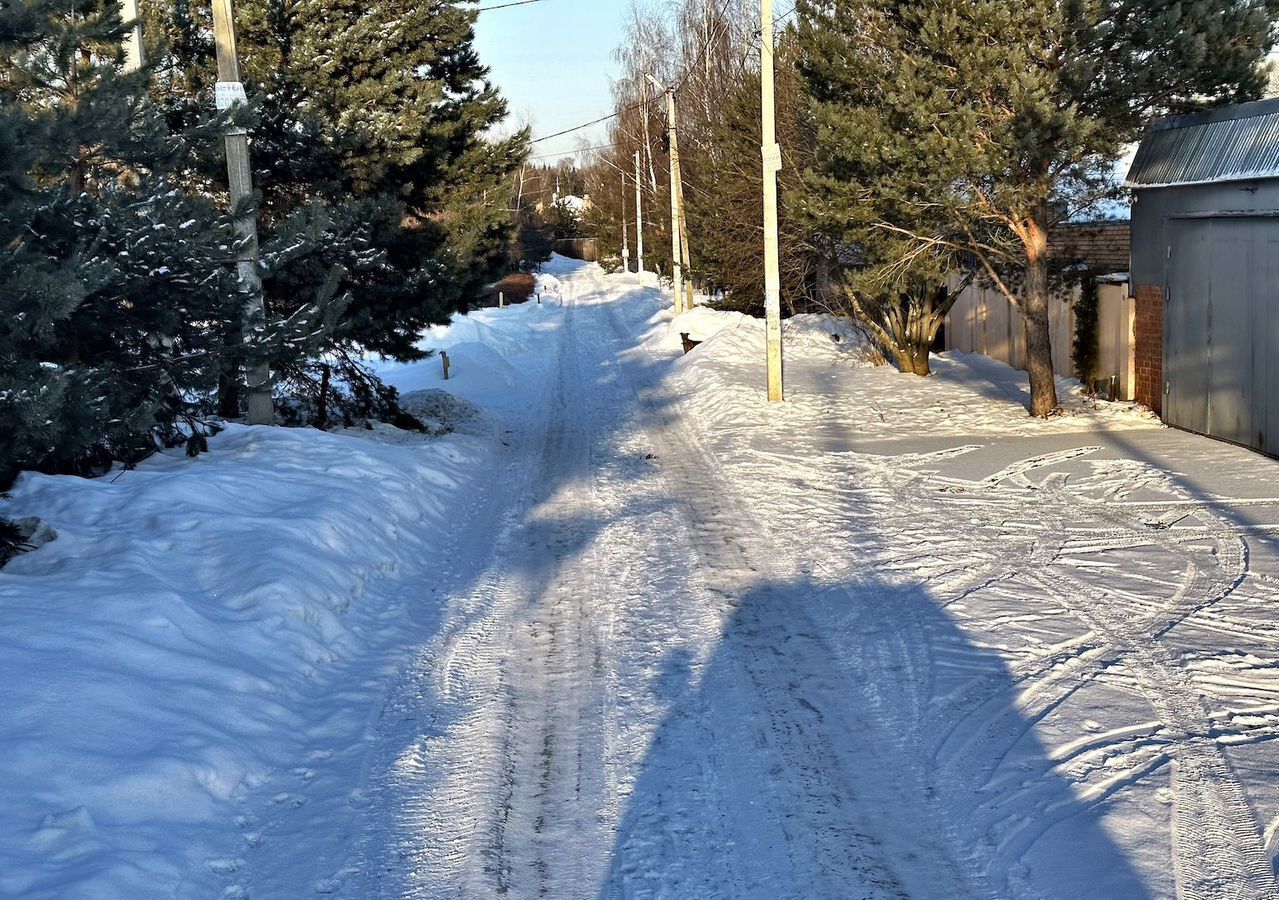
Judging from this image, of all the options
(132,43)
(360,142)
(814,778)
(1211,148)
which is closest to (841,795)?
(814,778)

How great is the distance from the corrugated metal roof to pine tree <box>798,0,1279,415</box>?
402mm

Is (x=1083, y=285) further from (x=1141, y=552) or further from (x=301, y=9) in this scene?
(x=301, y=9)

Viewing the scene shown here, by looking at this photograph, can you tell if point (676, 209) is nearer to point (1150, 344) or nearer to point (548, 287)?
point (1150, 344)

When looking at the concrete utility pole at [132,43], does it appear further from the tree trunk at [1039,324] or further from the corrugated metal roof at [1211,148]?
the corrugated metal roof at [1211,148]

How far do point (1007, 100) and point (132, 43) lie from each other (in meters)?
10.6

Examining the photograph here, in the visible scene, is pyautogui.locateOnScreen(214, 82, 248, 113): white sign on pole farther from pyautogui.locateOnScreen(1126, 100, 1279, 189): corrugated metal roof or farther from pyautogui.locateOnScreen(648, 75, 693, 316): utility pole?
pyautogui.locateOnScreen(648, 75, 693, 316): utility pole

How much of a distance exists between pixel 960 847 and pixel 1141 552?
17.1 feet

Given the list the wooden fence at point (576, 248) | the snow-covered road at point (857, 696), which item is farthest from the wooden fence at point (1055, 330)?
the wooden fence at point (576, 248)

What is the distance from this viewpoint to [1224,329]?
13.7 m

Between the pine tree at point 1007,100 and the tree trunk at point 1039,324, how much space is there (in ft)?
0.07

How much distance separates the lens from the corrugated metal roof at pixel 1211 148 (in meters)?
12.7

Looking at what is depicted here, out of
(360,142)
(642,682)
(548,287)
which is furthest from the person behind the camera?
(548,287)

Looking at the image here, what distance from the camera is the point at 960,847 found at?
4727mm

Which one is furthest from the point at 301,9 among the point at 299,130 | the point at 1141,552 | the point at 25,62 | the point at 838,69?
the point at 1141,552
